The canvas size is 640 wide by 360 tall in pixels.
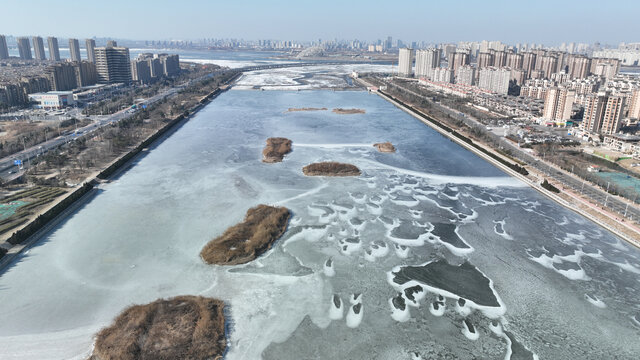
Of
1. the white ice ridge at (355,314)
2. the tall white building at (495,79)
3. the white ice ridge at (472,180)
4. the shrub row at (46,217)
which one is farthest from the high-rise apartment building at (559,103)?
the shrub row at (46,217)

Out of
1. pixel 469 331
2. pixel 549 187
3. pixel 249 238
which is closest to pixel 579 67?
pixel 549 187

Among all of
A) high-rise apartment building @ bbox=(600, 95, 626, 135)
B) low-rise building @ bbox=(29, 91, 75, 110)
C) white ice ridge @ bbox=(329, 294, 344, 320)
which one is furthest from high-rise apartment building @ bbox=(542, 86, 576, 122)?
low-rise building @ bbox=(29, 91, 75, 110)

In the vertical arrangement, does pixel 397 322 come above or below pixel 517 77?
below

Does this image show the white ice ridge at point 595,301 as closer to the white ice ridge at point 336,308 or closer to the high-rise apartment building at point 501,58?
the white ice ridge at point 336,308

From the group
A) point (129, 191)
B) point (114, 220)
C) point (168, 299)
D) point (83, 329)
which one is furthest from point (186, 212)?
point (83, 329)

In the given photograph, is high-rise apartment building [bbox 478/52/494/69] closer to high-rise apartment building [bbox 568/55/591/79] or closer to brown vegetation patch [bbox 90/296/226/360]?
high-rise apartment building [bbox 568/55/591/79]

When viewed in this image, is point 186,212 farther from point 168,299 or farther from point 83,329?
point 83,329
